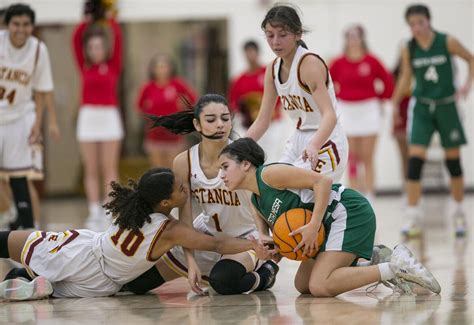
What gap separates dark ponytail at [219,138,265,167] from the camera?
502cm

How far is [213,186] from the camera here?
5.38 m

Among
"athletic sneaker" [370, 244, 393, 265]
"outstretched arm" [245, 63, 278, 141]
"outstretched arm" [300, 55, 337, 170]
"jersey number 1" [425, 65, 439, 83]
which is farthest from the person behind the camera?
"jersey number 1" [425, 65, 439, 83]

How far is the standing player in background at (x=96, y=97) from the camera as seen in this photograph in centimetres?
1013

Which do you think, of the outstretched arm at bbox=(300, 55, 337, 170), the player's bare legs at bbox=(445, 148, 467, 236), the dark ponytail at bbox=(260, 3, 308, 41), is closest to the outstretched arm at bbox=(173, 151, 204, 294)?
the outstretched arm at bbox=(300, 55, 337, 170)

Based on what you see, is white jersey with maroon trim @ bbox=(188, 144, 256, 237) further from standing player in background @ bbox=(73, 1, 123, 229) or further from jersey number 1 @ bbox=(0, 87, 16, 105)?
standing player in background @ bbox=(73, 1, 123, 229)

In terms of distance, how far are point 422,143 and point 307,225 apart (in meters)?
3.99

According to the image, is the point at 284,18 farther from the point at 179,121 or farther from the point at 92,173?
the point at 92,173

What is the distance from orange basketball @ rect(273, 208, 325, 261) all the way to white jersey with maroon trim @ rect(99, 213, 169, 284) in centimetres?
61

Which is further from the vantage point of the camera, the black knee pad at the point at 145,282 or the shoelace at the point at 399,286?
the black knee pad at the point at 145,282

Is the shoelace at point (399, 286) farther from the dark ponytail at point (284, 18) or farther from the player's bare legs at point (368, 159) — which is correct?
the player's bare legs at point (368, 159)

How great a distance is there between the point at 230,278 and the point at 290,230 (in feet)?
1.57

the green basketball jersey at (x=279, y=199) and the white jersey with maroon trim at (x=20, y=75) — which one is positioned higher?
the white jersey with maroon trim at (x=20, y=75)

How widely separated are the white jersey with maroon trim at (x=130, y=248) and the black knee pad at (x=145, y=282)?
0.14m

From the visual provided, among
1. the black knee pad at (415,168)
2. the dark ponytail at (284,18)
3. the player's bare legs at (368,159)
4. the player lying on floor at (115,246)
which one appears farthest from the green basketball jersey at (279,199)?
the player's bare legs at (368,159)
